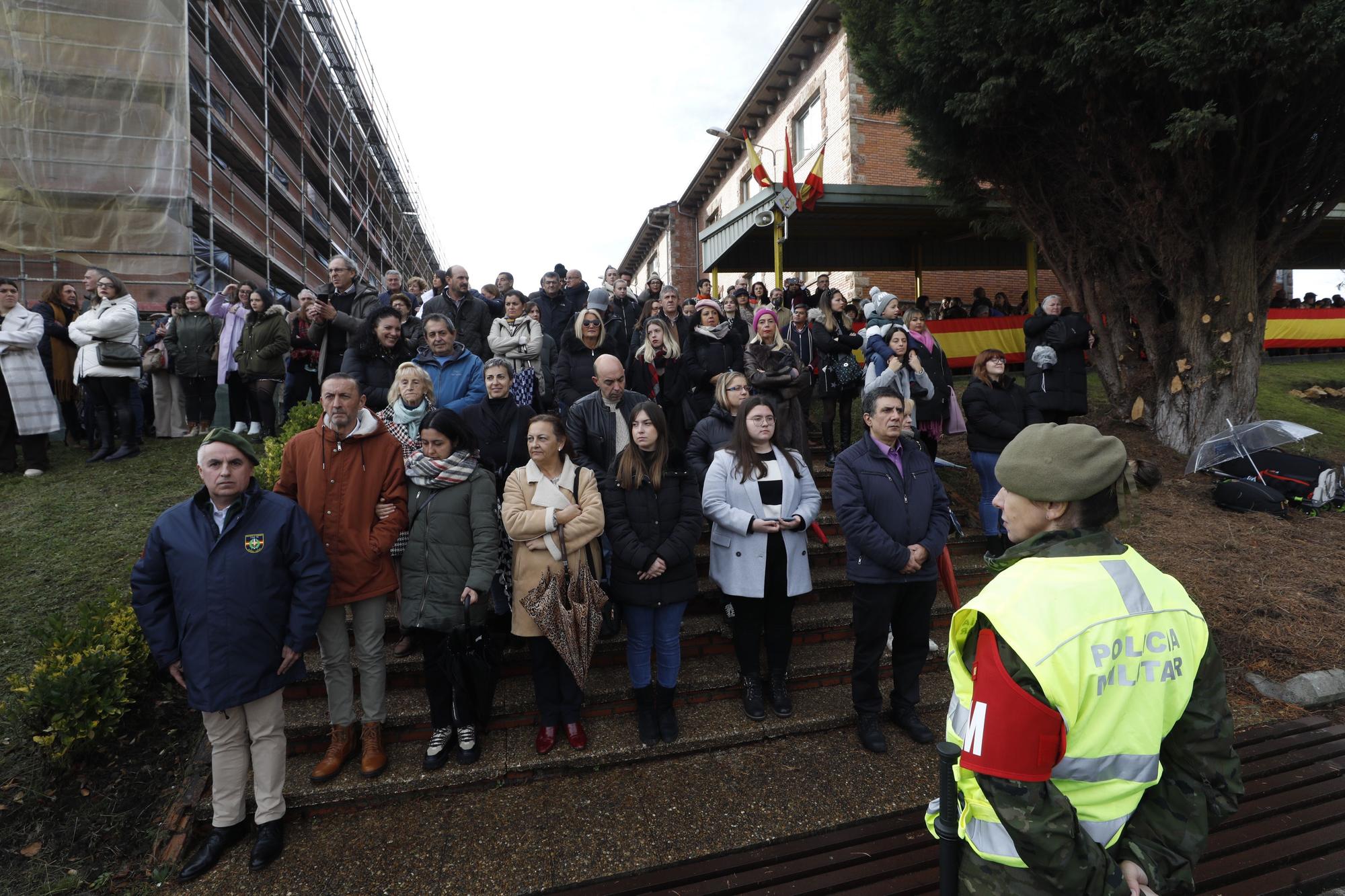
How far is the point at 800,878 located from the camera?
2807 millimetres

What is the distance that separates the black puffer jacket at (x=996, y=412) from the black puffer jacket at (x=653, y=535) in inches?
130

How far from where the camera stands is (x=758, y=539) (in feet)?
12.7

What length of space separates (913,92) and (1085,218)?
9.88ft

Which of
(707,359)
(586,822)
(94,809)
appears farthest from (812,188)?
(94,809)

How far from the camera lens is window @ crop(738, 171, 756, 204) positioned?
2319cm

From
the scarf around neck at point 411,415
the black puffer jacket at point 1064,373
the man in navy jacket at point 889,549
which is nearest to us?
the man in navy jacket at point 889,549

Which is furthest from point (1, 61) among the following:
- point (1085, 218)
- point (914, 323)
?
point (1085, 218)

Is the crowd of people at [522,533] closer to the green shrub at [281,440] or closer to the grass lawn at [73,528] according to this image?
the green shrub at [281,440]

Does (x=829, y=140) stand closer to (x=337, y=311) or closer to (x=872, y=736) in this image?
(x=337, y=311)

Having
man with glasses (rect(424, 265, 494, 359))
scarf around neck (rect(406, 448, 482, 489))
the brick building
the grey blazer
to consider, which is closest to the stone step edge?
the grey blazer

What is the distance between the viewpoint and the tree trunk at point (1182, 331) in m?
7.82

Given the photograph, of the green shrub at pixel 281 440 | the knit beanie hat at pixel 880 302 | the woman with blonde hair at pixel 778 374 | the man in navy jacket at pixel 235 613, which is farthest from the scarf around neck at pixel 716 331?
the man in navy jacket at pixel 235 613

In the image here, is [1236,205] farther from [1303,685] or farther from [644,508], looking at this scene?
[644,508]

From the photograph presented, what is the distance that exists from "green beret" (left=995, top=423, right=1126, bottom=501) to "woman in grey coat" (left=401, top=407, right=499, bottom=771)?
2.76 meters
